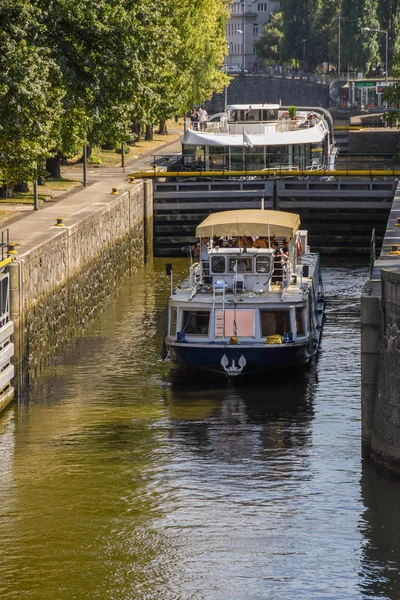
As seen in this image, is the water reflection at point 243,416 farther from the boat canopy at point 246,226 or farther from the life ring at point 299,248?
the life ring at point 299,248

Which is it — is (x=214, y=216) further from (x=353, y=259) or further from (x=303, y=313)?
(x=353, y=259)

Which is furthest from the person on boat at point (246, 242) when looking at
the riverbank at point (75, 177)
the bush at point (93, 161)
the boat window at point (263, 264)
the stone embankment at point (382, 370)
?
the bush at point (93, 161)

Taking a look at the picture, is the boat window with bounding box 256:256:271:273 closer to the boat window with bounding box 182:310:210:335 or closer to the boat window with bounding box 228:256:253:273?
the boat window with bounding box 228:256:253:273

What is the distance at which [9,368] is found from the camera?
37.9 metres

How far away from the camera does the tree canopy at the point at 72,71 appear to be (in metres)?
42.9

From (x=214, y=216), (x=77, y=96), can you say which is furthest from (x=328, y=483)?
(x=77, y=96)

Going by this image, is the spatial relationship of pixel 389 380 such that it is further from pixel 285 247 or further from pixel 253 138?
pixel 253 138

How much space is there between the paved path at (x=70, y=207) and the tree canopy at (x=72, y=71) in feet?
7.21

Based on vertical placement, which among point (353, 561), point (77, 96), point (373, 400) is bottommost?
point (353, 561)

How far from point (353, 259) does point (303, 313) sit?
997 inches

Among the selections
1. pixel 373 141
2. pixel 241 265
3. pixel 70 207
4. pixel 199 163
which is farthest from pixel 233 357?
pixel 373 141

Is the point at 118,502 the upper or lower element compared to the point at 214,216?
lower

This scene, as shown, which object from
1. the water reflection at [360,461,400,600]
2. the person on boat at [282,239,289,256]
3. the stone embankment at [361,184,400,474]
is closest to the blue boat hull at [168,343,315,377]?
the person on boat at [282,239,289,256]

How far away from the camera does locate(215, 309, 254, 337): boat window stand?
4028 centimetres
